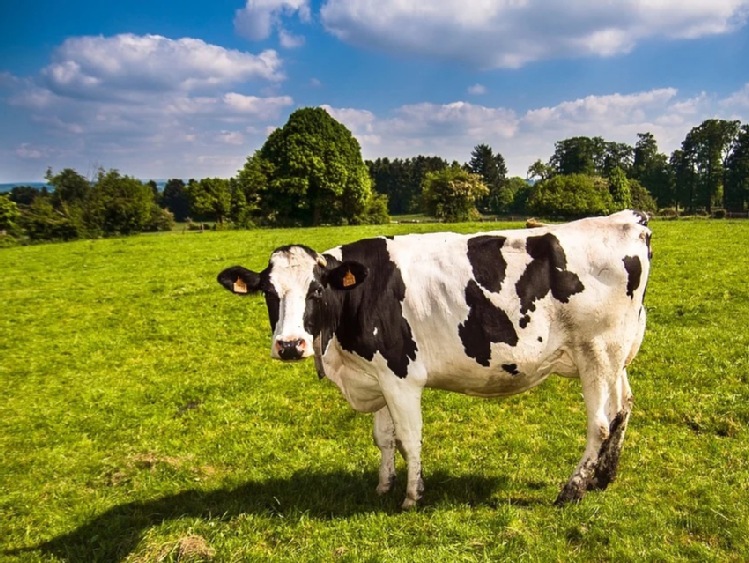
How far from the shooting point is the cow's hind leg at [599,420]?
198 inches

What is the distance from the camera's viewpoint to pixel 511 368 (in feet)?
16.4

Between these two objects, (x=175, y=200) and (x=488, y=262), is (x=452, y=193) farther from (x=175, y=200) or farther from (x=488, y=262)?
(x=175, y=200)

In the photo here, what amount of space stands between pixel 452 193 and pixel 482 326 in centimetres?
6050

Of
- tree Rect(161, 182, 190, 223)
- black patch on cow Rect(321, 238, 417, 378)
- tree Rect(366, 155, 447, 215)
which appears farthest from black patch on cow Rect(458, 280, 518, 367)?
tree Rect(161, 182, 190, 223)

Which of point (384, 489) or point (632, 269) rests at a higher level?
point (632, 269)

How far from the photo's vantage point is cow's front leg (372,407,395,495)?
5.65 m

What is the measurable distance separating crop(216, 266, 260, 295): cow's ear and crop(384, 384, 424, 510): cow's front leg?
5.59ft

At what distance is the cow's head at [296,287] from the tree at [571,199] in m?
59.2

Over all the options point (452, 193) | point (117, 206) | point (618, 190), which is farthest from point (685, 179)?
point (117, 206)

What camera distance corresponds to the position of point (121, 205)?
4453 cm

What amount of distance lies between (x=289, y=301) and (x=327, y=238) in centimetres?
2494

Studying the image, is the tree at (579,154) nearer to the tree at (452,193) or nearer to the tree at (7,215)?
the tree at (452,193)

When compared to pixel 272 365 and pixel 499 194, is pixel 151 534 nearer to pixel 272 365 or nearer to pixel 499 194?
pixel 272 365

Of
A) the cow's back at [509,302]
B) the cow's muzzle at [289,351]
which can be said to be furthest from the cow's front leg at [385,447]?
the cow's muzzle at [289,351]
